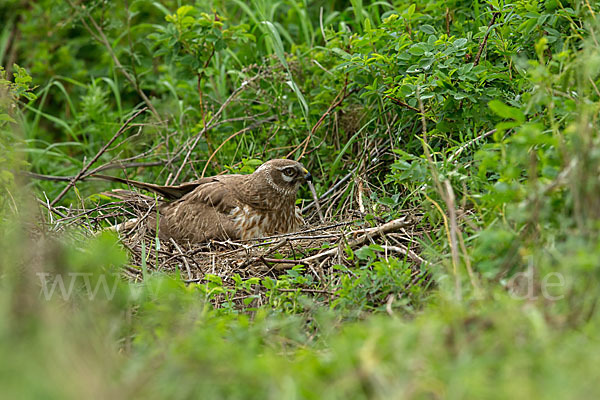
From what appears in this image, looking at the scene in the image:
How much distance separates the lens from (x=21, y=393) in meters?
2.09

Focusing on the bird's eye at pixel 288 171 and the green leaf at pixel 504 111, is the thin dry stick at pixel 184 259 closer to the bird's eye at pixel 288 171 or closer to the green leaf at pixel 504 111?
the bird's eye at pixel 288 171

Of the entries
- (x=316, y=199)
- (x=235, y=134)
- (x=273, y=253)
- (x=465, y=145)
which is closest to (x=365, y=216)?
(x=273, y=253)

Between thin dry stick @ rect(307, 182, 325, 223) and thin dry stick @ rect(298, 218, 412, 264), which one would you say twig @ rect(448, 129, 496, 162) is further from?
thin dry stick @ rect(307, 182, 325, 223)

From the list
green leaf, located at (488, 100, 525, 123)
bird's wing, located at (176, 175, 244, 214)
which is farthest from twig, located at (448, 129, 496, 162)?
bird's wing, located at (176, 175, 244, 214)

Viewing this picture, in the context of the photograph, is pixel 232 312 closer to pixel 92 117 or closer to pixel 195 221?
pixel 195 221

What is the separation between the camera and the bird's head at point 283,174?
5727 mm

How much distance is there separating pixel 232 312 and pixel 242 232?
5.85 ft

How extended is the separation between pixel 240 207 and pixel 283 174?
0.46 metres

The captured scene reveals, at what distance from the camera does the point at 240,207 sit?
575 centimetres

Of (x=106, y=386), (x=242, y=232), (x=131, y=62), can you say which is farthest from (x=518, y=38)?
(x=131, y=62)

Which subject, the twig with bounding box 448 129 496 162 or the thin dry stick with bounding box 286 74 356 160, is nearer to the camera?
the twig with bounding box 448 129 496 162

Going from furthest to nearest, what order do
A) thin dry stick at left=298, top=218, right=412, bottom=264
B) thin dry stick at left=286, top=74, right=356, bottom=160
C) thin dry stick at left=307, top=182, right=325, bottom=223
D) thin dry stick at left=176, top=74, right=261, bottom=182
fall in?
1. thin dry stick at left=176, top=74, right=261, bottom=182
2. thin dry stick at left=286, top=74, right=356, bottom=160
3. thin dry stick at left=307, top=182, right=325, bottom=223
4. thin dry stick at left=298, top=218, right=412, bottom=264

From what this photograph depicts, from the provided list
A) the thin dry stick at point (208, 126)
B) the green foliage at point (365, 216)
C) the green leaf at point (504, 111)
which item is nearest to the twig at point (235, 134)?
the green foliage at point (365, 216)

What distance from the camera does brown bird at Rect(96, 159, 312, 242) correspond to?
5664mm
